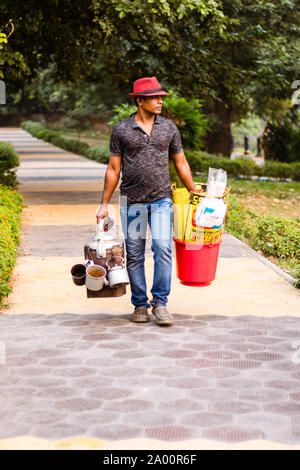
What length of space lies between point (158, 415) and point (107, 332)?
187 cm

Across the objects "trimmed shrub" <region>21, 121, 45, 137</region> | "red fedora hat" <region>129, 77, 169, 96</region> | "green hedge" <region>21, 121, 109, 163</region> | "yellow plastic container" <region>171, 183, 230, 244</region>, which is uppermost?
"red fedora hat" <region>129, 77, 169, 96</region>

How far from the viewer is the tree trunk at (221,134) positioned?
3112cm

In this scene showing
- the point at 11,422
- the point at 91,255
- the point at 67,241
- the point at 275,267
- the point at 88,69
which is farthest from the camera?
the point at 88,69

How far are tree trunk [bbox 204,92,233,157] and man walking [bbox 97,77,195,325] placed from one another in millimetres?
24690

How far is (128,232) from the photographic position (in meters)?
6.41

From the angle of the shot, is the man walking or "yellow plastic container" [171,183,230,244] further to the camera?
the man walking

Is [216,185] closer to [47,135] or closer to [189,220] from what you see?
[189,220]

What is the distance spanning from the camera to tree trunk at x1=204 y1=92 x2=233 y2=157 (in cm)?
3112

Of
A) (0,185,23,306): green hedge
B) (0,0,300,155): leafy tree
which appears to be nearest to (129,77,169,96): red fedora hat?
(0,185,23,306): green hedge

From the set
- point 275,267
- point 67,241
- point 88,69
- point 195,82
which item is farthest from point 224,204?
point 88,69

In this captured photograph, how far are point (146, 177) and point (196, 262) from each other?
0.85 meters

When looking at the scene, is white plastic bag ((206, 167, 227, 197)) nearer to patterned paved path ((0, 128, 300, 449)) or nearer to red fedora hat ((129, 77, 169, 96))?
red fedora hat ((129, 77, 169, 96))
